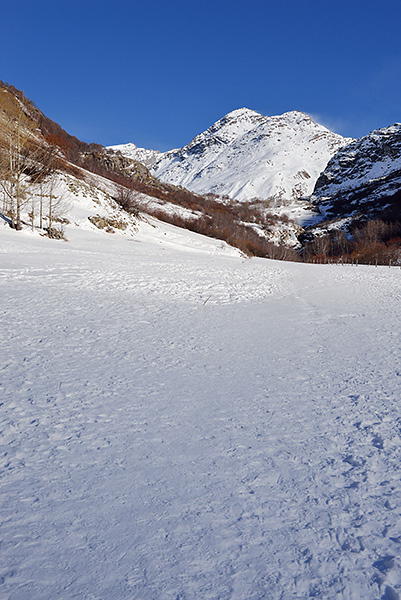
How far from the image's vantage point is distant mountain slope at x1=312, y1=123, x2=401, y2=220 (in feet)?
384

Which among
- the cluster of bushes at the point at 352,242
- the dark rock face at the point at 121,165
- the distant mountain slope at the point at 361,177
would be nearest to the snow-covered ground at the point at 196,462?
the cluster of bushes at the point at 352,242

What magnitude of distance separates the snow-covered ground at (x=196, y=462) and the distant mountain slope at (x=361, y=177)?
12001 cm

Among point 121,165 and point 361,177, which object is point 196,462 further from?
point 361,177

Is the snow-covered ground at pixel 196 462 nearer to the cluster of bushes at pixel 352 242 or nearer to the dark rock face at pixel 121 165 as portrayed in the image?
the cluster of bushes at pixel 352 242

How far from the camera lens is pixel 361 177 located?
581ft

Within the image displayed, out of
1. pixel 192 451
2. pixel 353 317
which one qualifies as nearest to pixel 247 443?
pixel 192 451

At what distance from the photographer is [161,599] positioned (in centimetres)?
167

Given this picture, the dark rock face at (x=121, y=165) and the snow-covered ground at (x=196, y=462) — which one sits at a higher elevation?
the dark rock face at (x=121, y=165)

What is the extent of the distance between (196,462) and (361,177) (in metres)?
207

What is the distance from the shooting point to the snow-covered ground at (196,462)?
72.0 inches

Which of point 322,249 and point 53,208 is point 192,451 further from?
point 322,249

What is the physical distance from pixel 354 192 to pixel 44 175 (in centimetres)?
13555

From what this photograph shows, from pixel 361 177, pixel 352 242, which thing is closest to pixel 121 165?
pixel 352 242

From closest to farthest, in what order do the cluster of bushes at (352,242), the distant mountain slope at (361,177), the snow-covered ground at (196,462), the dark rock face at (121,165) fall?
the snow-covered ground at (196,462) < the dark rock face at (121,165) < the cluster of bushes at (352,242) < the distant mountain slope at (361,177)
